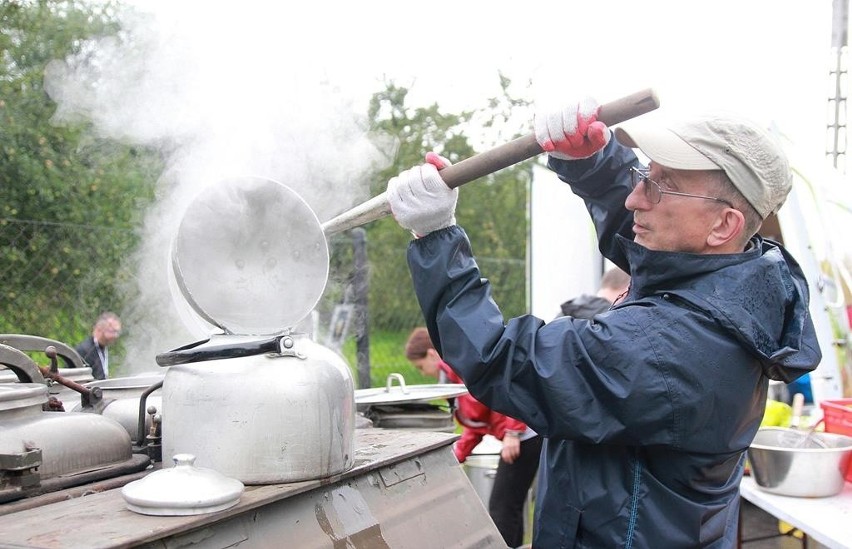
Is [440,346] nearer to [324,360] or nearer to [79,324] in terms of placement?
[324,360]

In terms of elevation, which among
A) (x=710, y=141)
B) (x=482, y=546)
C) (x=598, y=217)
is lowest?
(x=482, y=546)

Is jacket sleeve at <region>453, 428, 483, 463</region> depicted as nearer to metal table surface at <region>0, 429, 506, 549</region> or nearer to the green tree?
the green tree

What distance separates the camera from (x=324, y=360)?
180 cm

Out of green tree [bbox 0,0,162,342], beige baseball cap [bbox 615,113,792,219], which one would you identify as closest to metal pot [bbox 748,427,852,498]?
beige baseball cap [bbox 615,113,792,219]

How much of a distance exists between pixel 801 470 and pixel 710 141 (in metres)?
1.87

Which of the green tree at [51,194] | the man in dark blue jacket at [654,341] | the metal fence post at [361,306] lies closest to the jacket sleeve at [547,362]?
the man in dark blue jacket at [654,341]

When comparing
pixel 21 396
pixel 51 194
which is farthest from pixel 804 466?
pixel 51 194

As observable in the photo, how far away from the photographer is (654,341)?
1.59 metres

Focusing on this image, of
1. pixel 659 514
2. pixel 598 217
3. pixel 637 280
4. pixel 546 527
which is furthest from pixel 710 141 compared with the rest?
pixel 546 527

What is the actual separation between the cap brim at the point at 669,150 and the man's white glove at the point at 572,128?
0.29ft

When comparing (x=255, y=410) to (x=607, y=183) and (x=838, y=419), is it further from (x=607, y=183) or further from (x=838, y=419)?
(x=838, y=419)

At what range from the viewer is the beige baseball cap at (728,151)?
1676 mm

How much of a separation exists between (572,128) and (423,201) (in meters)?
0.36

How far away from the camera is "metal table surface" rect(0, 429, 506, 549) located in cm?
136
